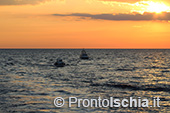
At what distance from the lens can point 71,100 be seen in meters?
29.9

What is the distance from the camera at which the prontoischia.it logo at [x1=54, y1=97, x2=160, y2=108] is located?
2795cm

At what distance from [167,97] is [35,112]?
17578mm

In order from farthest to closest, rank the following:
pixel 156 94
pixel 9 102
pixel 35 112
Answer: pixel 156 94, pixel 9 102, pixel 35 112

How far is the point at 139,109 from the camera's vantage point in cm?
2642

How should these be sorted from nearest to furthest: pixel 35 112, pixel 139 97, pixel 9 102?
1. pixel 35 112
2. pixel 9 102
3. pixel 139 97

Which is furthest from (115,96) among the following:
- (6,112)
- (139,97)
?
(6,112)

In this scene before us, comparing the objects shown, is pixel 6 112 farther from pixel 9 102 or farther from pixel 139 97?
pixel 139 97

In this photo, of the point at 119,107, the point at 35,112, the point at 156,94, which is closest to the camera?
the point at 35,112

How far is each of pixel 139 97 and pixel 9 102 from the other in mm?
16186

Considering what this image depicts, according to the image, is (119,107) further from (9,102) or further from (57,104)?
(9,102)

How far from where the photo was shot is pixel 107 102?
29.2 m

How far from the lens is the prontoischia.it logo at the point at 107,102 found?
2795 cm

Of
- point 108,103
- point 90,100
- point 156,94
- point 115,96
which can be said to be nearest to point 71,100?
point 90,100

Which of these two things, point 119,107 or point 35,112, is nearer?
point 35,112
